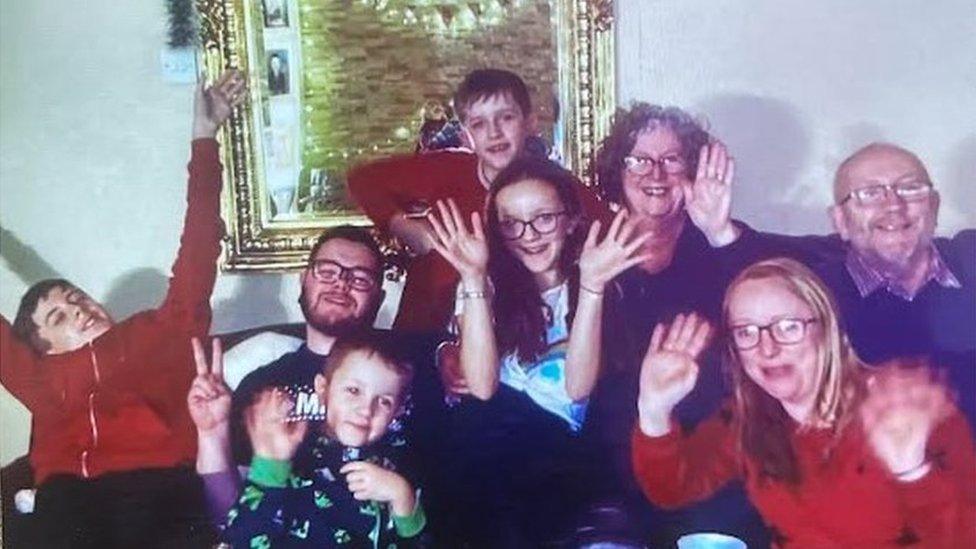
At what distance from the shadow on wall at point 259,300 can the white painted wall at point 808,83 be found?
484 mm

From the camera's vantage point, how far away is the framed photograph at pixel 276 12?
4.54 feet

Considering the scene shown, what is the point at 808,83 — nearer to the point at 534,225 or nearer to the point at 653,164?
the point at 653,164

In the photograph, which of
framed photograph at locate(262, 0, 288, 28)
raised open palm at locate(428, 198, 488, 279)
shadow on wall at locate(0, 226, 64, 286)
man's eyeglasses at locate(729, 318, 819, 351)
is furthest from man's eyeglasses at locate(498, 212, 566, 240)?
shadow on wall at locate(0, 226, 64, 286)

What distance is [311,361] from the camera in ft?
4.59

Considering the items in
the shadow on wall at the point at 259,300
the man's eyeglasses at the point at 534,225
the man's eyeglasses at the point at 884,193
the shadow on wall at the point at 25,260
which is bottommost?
the shadow on wall at the point at 259,300

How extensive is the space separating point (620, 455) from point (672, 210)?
0.99 feet

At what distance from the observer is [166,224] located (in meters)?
1.42

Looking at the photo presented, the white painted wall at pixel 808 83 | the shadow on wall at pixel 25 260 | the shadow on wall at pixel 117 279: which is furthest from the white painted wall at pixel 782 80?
the shadow on wall at pixel 25 260

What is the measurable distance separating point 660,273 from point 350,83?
442 mm

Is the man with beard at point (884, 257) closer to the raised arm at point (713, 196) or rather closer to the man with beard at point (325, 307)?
the raised arm at point (713, 196)

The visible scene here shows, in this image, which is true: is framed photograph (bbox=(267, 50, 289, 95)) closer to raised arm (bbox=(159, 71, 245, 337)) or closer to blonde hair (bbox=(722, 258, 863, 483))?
raised arm (bbox=(159, 71, 245, 337))

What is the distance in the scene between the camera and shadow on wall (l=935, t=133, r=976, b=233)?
138cm

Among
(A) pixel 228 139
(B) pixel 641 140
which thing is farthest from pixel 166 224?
(B) pixel 641 140

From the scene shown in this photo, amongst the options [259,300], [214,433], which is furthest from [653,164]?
[214,433]
